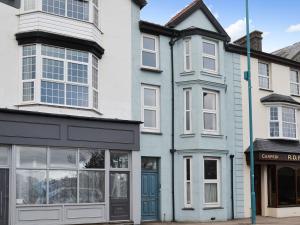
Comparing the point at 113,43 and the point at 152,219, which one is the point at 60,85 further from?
the point at 152,219

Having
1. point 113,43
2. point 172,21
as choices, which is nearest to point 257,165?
point 172,21

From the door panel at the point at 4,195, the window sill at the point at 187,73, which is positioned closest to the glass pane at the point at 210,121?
the window sill at the point at 187,73

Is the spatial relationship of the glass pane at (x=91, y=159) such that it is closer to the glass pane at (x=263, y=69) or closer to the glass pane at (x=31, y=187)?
the glass pane at (x=31, y=187)

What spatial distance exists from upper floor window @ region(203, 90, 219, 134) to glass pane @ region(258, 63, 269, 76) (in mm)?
4820

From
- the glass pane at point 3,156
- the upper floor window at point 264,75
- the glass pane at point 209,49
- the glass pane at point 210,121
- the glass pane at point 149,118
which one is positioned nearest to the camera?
the glass pane at point 3,156

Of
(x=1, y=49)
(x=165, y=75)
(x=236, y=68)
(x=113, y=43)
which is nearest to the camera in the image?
(x=1, y=49)

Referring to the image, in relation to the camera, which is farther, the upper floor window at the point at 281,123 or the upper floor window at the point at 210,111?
the upper floor window at the point at 281,123

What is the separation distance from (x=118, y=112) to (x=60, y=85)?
3192mm

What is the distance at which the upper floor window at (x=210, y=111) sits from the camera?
951 inches

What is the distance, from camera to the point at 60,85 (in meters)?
19.7

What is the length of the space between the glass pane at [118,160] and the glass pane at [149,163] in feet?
5.43

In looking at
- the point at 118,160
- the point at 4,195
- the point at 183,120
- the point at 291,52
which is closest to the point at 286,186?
the point at 183,120

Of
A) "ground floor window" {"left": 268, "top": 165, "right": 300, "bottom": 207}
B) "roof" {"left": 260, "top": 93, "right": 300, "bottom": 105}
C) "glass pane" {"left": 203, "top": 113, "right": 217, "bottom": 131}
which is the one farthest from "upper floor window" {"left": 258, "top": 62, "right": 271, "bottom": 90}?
"glass pane" {"left": 203, "top": 113, "right": 217, "bottom": 131}

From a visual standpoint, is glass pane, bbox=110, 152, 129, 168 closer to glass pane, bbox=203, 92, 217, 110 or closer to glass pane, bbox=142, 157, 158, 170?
glass pane, bbox=142, 157, 158, 170
